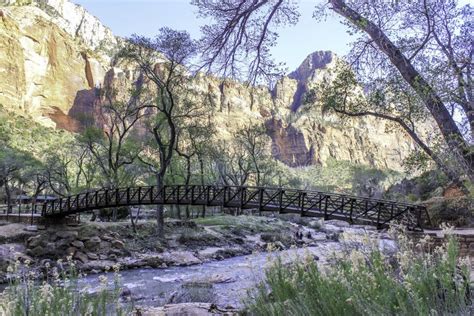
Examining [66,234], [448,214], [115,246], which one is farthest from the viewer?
[115,246]

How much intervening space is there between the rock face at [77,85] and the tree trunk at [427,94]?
68736 millimetres

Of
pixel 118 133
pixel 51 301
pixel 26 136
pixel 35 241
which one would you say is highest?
pixel 26 136

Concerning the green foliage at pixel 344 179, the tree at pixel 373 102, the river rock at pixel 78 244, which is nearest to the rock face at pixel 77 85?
the green foliage at pixel 344 179

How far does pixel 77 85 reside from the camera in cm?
12812

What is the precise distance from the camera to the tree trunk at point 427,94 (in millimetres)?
6309

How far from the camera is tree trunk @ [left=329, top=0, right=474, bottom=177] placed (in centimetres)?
631

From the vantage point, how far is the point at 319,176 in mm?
97438

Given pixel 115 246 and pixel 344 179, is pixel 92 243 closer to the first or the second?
pixel 115 246

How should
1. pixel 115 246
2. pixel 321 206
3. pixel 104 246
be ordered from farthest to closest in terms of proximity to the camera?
pixel 115 246
pixel 104 246
pixel 321 206

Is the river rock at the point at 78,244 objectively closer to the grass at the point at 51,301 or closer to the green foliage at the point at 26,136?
the grass at the point at 51,301

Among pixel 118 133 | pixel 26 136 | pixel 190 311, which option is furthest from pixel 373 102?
pixel 26 136

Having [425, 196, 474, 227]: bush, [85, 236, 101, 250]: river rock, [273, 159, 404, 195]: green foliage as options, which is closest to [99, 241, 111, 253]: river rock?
[85, 236, 101, 250]: river rock

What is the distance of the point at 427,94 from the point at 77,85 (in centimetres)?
13425

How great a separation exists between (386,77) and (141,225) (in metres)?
20.1
